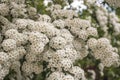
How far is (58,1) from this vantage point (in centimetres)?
701

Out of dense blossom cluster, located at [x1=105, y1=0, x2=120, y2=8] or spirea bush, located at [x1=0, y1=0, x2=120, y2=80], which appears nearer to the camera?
spirea bush, located at [x1=0, y1=0, x2=120, y2=80]

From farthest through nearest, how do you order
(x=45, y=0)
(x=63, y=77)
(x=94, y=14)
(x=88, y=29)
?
1. (x=94, y=14)
2. (x=45, y=0)
3. (x=88, y=29)
4. (x=63, y=77)

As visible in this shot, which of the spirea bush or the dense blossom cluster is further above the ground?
the dense blossom cluster

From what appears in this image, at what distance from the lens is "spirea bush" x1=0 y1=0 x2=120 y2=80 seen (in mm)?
5238

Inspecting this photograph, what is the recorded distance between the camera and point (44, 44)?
5.28 meters

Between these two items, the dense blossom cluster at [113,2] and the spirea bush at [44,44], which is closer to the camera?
the spirea bush at [44,44]

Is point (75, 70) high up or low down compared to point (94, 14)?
up

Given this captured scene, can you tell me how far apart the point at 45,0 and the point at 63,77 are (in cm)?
295

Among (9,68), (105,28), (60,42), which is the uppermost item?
(60,42)

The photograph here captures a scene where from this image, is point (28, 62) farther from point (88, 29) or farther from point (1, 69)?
point (88, 29)

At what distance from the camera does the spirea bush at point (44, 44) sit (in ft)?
17.2

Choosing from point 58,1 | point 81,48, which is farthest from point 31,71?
point 58,1

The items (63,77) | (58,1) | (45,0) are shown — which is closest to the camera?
(63,77)

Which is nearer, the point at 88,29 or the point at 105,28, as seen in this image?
the point at 88,29
